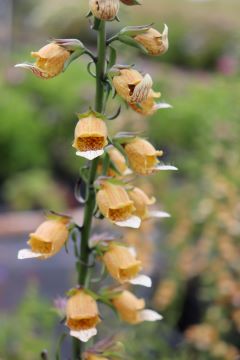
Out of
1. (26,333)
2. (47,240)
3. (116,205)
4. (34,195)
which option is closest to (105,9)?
(116,205)

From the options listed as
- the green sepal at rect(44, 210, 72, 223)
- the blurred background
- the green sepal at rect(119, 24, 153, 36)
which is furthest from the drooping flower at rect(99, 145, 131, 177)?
the blurred background

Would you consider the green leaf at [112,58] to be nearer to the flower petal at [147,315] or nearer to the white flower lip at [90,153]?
the white flower lip at [90,153]

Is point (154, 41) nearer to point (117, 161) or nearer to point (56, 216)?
point (117, 161)

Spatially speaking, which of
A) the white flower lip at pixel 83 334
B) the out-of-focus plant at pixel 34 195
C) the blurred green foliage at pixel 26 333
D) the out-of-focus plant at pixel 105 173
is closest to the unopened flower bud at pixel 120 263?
the out-of-focus plant at pixel 105 173

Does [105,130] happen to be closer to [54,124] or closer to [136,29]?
[136,29]

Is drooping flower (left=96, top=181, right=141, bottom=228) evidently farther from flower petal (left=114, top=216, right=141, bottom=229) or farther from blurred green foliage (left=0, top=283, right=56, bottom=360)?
blurred green foliage (left=0, top=283, right=56, bottom=360)

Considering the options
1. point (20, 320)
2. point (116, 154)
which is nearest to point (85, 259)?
point (116, 154)

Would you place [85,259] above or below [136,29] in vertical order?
below

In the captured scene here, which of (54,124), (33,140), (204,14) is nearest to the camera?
(33,140)
